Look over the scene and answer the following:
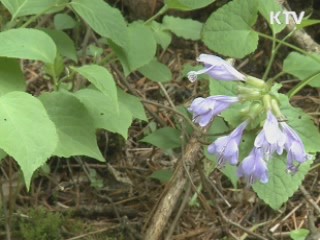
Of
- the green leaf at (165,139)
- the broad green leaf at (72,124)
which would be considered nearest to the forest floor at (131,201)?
the green leaf at (165,139)

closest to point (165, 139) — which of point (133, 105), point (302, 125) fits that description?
point (133, 105)

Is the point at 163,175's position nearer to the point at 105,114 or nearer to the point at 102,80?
the point at 105,114

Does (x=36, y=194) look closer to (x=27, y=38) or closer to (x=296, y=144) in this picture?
(x=27, y=38)

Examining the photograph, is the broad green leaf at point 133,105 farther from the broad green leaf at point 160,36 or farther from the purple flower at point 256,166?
the purple flower at point 256,166

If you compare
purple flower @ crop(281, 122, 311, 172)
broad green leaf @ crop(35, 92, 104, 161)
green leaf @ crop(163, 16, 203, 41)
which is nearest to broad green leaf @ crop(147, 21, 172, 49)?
green leaf @ crop(163, 16, 203, 41)

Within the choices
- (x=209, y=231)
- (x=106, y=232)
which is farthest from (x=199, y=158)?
(x=106, y=232)

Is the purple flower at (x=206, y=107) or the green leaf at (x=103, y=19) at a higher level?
the green leaf at (x=103, y=19)

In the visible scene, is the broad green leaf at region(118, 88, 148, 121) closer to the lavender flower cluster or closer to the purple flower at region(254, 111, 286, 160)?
the lavender flower cluster
